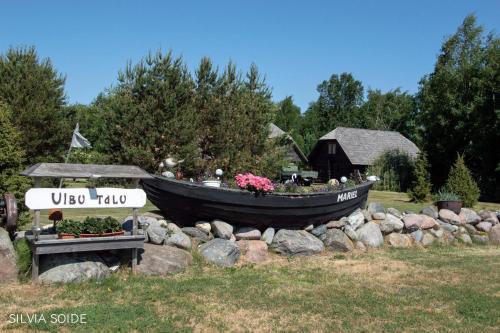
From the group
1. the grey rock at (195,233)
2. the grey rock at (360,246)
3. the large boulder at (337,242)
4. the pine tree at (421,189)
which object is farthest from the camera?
the pine tree at (421,189)

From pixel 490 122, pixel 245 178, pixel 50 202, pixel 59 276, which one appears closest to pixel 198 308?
pixel 59 276

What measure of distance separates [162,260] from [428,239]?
7.47 m

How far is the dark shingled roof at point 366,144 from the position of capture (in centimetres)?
4122

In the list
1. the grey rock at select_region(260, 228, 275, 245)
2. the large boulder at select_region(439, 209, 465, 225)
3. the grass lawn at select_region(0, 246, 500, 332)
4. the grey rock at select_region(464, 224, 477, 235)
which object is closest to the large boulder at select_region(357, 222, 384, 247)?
the grass lawn at select_region(0, 246, 500, 332)

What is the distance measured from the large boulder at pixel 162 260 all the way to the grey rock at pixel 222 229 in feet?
3.72

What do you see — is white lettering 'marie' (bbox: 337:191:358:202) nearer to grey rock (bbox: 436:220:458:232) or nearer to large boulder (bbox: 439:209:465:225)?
grey rock (bbox: 436:220:458:232)

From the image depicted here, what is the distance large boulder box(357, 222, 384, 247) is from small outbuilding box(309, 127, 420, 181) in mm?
28687

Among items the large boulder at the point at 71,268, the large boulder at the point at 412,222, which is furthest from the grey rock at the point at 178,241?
the large boulder at the point at 412,222

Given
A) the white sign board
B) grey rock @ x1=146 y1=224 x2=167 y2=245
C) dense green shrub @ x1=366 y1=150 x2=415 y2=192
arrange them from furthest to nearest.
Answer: dense green shrub @ x1=366 y1=150 x2=415 y2=192 < grey rock @ x1=146 y1=224 x2=167 y2=245 < the white sign board

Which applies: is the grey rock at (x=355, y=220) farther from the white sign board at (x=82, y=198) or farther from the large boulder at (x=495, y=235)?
the white sign board at (x=82, y=198)

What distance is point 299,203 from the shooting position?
10789 millimetres

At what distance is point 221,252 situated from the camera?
9273 mm

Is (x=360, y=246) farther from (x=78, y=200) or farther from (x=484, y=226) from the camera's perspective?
(x=78, y=200)

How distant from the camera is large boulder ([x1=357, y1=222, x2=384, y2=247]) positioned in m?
11.8
